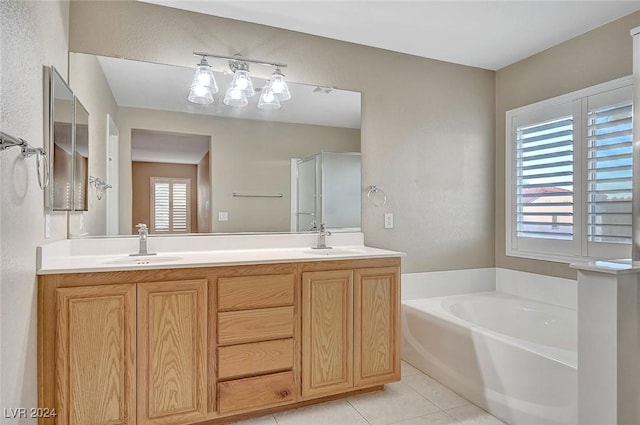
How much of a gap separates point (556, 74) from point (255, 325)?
9.66ft

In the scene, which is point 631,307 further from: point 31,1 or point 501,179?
point 31,1

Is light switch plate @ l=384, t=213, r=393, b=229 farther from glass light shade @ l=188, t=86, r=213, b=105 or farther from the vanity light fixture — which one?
glass light shade @ l=188, t=86, r=213, b=105

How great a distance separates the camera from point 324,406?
2.35 m

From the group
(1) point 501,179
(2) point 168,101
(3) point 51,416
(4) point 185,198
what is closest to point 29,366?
(3) point 51,416

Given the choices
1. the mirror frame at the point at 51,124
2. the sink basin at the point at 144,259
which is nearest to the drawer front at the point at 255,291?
the sink basin at the point at 144,259

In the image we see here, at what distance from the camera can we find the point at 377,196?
122 inches

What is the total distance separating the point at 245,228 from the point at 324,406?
1247 mm

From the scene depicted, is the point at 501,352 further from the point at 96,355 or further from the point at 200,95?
the point at 200,95

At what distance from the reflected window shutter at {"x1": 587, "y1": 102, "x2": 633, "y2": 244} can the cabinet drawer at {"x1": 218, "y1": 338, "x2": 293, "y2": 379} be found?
7.47 feet

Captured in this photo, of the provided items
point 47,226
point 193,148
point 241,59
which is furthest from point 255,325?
point 241,59

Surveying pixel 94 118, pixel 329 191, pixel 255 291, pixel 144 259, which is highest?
pixel 94 118

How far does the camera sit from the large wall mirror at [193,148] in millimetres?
2414

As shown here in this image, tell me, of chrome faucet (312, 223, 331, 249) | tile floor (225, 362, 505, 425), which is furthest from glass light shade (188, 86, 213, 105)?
tile floor (225, 362, 505, 425)

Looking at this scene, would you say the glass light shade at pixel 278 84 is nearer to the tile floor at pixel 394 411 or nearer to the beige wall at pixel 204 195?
the beige wall at pixel 204 195
